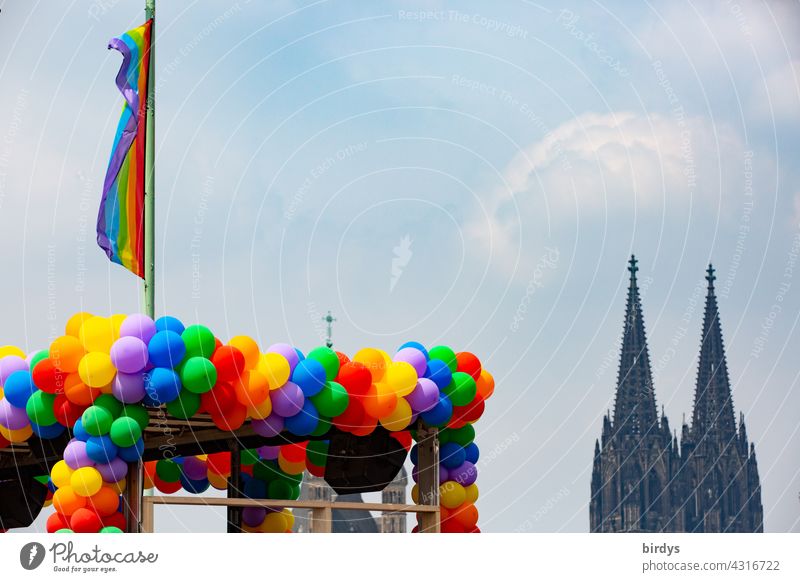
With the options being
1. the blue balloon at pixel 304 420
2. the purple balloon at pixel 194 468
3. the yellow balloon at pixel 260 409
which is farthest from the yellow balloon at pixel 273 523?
the yellow balloon at pixel 260 409

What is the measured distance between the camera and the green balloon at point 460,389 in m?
28.7

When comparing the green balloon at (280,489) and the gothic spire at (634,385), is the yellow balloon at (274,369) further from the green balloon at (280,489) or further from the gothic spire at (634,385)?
the gothic spire at (634,385)

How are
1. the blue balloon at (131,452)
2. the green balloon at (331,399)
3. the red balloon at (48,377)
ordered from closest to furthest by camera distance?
1. the blue balloon at (131,452)
2. the red balloon at (48,377)
3. the green balloon at (331,399)

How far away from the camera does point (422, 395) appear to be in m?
28.0

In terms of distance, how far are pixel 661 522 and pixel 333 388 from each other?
396 ft

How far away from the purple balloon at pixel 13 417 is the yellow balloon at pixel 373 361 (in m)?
5.73

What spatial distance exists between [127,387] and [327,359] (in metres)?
3.67

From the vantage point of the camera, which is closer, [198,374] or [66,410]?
[198,374]

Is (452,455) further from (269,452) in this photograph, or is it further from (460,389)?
(269,452)

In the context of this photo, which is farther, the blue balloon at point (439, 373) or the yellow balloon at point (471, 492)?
the yellow balloon at point (471, 492)

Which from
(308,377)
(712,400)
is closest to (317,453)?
(308,377)

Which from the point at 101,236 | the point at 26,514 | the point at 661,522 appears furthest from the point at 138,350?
the point at 661,522
